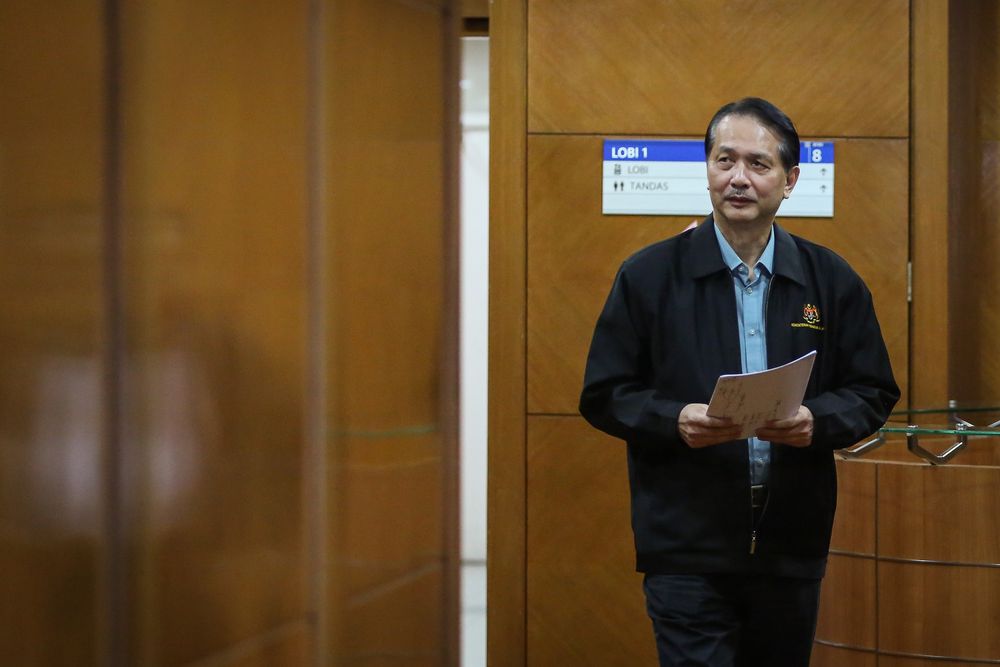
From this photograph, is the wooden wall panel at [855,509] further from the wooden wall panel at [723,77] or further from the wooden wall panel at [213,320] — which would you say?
the wooden wall panel at [213,320]

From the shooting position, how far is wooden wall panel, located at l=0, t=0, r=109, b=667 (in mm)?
909

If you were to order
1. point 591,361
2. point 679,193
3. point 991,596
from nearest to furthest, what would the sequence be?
point 591,361, point 991,596, point 679,193

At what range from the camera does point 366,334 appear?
1.60 meters

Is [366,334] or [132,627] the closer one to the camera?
[132,627]

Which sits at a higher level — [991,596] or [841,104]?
[841,104]

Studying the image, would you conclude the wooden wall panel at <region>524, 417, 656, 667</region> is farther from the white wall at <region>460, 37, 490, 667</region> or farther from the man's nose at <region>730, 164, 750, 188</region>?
the man's nose at <region>730, 164, 750, 188</region>

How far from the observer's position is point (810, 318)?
2318 millimetres

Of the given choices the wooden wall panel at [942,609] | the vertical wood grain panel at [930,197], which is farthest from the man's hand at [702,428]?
the vertical wood grain panel at [930,197]

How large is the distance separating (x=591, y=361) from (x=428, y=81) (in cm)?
75

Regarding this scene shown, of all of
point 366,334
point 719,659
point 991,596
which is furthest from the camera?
point 991,596

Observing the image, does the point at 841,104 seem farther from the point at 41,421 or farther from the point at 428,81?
the point at 41,421

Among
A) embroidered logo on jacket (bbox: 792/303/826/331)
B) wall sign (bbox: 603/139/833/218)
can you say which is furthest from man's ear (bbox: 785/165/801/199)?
wall sign (bbox: 603/139/833/218)

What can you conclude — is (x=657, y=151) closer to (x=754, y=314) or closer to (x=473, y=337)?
(x=754, y=314)

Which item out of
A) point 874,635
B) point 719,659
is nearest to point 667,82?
point 874,635
